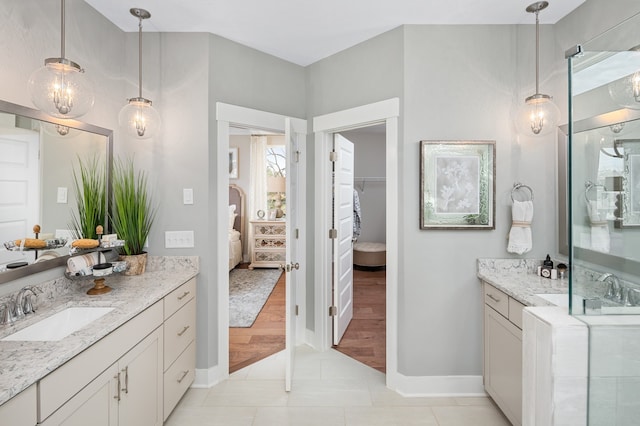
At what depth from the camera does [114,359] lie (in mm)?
1469

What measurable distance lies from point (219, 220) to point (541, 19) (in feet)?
9.14

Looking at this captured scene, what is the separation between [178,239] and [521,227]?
2508 millimetres

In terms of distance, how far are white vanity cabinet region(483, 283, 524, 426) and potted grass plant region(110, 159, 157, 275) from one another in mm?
2447

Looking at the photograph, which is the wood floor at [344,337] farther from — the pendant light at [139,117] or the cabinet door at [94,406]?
the pendant light at [139,117]

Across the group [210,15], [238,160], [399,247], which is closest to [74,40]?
[210,15]

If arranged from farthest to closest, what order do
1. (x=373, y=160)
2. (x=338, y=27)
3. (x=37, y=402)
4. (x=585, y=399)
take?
(x=373, y=160)
(x=338, y=27)
(x=585, y=399)
(x=37, y=402)

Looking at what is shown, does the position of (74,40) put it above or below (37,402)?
above

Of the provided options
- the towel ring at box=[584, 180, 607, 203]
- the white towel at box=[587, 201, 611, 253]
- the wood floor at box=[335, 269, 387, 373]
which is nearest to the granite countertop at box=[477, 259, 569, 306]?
the white towel at box=[587, 201, 611, 253]

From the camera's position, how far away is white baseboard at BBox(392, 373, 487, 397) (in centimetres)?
238

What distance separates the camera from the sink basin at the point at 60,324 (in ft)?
4.74

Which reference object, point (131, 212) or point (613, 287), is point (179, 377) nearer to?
point (131, 212)

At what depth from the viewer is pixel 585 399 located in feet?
3.99

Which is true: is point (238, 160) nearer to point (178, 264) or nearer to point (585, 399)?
point (178, 264)

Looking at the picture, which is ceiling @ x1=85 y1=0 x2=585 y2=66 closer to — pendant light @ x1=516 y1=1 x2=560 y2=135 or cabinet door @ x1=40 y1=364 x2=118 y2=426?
pendant light @ x1=516 y1=1 x2=560 y2=135
